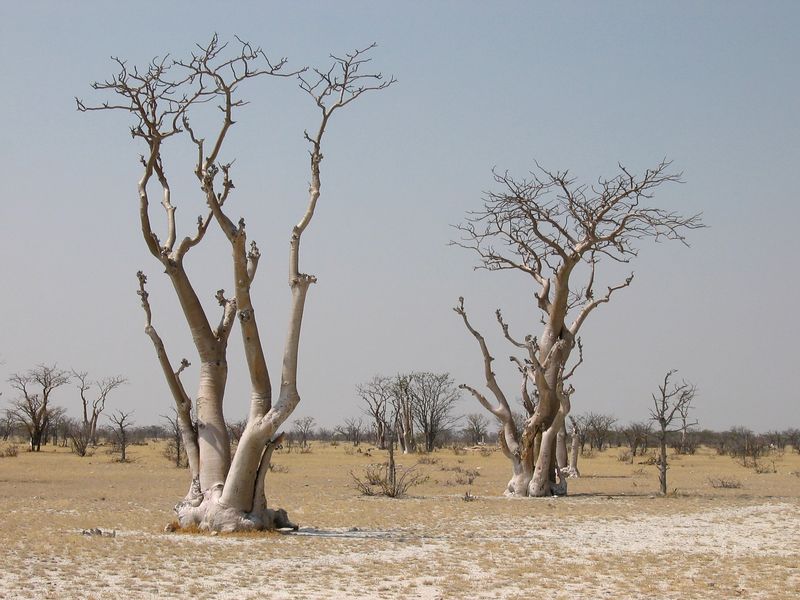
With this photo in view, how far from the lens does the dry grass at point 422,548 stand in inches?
402

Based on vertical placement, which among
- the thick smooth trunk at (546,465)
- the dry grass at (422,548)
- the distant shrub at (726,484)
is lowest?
the dry grass at (422,548)

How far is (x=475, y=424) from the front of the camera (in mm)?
81312

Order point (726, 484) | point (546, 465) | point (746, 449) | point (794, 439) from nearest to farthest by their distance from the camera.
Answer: point (546, 465)
point (726, 484)
point (746, 449)
point (794, 439)

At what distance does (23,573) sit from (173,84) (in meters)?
7.84

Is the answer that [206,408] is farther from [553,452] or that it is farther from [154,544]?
[553,452]

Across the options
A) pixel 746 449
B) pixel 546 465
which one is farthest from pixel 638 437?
pixel 546 465

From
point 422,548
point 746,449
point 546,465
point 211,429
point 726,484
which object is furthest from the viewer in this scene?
point 746,449

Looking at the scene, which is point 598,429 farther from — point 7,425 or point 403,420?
point 7,425

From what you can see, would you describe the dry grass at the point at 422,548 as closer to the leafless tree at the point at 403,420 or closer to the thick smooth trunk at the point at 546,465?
the thick smooth trunk at the point at 546,465

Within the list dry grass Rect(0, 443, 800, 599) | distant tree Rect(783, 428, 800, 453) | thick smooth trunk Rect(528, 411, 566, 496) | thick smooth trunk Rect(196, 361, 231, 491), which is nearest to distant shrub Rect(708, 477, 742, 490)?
dry grass Rect(0, 443, 800, 599)

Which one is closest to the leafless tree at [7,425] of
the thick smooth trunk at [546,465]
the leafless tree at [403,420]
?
the leafless tree at [403,420]

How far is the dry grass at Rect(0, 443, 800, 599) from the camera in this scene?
10.2m

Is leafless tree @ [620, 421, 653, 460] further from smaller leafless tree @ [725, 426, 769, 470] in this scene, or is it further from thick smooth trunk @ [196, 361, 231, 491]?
thick smooth trunk @ [196, 361, 231, 491]

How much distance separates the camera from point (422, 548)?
13.3m
